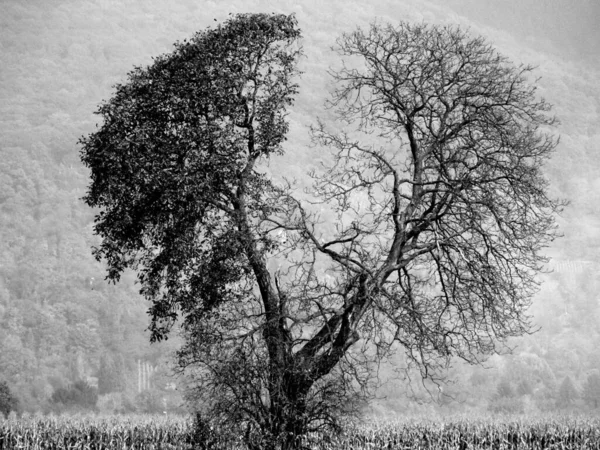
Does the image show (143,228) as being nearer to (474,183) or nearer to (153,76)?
(153,76)

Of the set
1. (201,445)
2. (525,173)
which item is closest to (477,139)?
(525,173)

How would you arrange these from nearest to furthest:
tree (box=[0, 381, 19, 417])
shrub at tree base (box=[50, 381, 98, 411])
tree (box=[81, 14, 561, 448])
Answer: tree (box=[81, 14, 561, 448]) < tree (box=[0, 381, 19, 417]) < shrub at tree base (box=[50, 381, 98, 411])

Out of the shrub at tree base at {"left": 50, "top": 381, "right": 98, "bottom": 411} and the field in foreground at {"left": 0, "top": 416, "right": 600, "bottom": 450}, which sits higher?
the shrub at tree base at {"left": 50, "top": 381, "right": 98, "bottom": 411}

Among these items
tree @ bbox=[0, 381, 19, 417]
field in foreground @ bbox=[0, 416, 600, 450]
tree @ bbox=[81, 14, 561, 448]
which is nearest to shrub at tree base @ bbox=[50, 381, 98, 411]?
tree @ bbox=[0, 381, 19, 417]

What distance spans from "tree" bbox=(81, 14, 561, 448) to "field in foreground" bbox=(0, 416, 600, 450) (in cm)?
766

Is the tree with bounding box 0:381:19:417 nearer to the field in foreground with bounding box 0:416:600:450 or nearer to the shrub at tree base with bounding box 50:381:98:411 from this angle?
the field in foreground with bounding box 0:416:600:450

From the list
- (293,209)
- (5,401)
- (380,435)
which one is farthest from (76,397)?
(293,209)

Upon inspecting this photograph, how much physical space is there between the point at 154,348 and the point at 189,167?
5726 inches

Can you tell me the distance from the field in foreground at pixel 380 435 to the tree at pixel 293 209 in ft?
25.1

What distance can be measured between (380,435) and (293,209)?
462 inches

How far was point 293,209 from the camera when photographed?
21609 millimetres

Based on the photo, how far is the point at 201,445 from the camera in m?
23.7

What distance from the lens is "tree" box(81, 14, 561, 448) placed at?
68.1 ft

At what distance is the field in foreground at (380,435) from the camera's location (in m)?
29.0
